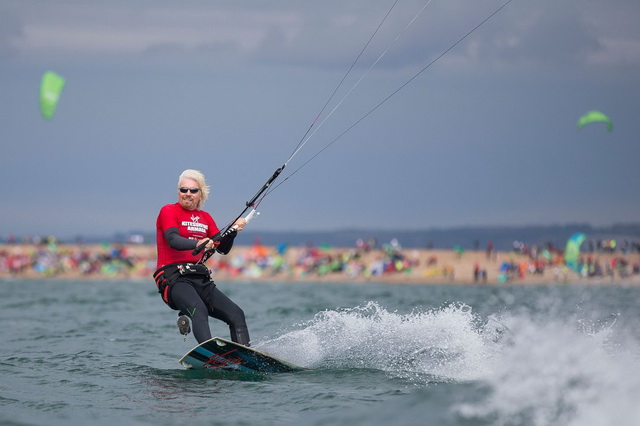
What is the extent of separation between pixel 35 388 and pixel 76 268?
56.7 m

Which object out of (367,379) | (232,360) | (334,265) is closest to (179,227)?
(232,360)

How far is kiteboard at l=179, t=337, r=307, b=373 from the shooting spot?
8.97 meters

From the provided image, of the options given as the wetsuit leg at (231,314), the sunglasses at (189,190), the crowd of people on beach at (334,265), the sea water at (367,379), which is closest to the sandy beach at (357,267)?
the crowd of people on beach at (334,265)

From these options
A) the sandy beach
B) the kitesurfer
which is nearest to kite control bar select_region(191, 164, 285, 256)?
the kitesurfer

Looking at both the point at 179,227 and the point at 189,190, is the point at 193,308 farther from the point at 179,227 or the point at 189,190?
the point at 189,190

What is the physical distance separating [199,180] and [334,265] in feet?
Result: 172

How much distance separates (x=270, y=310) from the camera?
20.3 meters

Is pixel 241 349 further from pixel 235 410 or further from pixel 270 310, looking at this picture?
pixel 270 310

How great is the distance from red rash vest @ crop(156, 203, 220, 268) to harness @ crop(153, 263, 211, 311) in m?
0.06

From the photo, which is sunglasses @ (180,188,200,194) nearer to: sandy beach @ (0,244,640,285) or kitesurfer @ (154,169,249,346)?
kitesurfer @ (154,169,249,346)

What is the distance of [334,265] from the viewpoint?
6166cm

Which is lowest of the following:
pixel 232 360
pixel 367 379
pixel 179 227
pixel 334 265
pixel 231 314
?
pixel 367 379

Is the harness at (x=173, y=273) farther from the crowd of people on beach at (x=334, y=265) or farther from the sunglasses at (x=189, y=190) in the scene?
the crowd of people on beach at (x=334, y=265)

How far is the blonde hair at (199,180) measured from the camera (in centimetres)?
934
